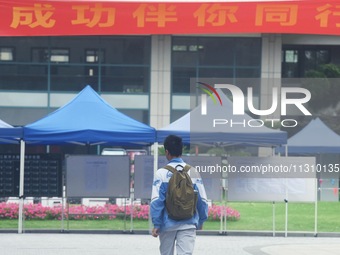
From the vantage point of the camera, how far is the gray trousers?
34.8ft

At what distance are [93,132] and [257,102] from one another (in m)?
23.5

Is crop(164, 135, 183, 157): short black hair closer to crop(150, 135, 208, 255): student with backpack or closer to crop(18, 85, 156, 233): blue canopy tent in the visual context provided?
crop(150, 135, 208, 255): student with backpack

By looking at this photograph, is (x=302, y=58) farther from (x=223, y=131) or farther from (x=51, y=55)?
(x=223, y=131)

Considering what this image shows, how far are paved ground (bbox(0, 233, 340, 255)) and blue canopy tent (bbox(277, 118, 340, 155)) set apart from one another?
1258 centimetres

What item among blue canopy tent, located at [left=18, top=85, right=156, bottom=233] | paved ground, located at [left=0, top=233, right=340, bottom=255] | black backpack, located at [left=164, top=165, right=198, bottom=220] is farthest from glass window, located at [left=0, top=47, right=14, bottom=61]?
black backpack, located at [left=164, top=165, right=198, bottom=220]

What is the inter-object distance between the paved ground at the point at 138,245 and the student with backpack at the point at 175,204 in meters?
7.07

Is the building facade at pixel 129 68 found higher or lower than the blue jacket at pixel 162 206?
higher

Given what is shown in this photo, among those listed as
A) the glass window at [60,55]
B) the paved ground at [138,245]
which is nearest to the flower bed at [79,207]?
the paved ground at [138,245]

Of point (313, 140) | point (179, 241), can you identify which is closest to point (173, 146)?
point (179, 241)

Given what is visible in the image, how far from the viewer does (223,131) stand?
75.1 feet

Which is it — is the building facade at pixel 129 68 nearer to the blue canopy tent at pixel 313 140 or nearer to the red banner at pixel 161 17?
the red banner at pixel 161 17

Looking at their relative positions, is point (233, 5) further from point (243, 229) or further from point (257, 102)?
point (243, 229)

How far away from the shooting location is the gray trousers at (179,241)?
10.6 m

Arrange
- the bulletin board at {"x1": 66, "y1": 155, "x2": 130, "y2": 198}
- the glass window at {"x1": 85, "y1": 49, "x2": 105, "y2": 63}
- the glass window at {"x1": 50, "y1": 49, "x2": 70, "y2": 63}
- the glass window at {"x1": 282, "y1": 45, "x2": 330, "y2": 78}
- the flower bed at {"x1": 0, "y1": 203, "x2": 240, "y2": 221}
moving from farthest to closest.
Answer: the glass window at {"x1": 282, "y1": 45, "x2": 330, "y2": 78}
the glass window at {"x1": 85, "y1": 49, "x2": 105, "y2": 63}
the glass window at {"x1": 50, "y1": 49, "x2": 70, "y2": 63}
the flower bed at {"x1": 0, "y1": 203, "x2": 240, "y2": 221}
the bulletin board at {"x1": 66, "y1": 155, "x2": 130, "y2": 198}
